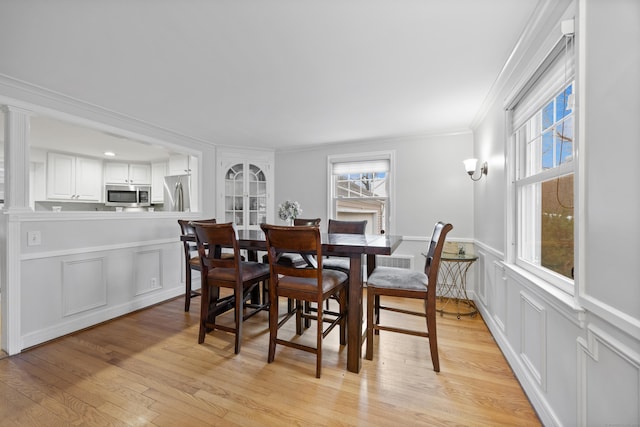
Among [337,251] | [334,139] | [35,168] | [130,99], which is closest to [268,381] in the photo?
[337,251]

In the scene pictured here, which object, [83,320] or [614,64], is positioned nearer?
[614,64]

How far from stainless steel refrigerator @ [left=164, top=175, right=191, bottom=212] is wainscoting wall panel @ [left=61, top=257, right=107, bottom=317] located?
1552 mm

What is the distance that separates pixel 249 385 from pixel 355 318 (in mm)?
863

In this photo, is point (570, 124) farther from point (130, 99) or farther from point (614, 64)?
point (130, 99)

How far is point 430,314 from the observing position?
1.99 m

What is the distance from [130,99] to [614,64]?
3.45 meters

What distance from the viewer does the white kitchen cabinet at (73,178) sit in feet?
14.4

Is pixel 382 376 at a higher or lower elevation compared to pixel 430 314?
lower

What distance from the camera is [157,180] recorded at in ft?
17.1

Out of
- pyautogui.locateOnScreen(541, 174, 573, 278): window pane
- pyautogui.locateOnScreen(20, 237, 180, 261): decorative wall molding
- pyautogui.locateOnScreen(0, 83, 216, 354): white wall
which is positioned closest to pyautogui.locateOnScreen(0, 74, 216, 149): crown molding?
pyautogui.locateOnScreen(0, 83, 216, 354): white wall

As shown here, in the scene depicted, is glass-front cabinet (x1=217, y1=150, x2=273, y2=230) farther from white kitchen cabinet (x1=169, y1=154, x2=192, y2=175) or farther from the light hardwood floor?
the light hardwood floor

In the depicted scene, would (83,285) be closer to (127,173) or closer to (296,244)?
(296,244)

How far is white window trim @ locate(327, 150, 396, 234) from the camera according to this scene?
162 inches

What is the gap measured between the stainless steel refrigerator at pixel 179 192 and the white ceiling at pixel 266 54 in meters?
1.42
